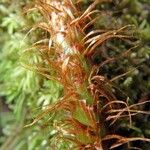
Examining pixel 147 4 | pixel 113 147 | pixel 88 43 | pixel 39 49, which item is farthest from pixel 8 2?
pixel 113 147

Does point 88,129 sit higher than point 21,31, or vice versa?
point 21,31

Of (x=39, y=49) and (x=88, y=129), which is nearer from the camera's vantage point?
(x=88, y=129)

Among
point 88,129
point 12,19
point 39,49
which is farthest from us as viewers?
point 12,19

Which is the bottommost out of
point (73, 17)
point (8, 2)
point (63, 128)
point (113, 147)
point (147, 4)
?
point (113, 147)

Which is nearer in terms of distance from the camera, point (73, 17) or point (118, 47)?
point (73, 17)

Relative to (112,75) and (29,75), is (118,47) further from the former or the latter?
(29,75)

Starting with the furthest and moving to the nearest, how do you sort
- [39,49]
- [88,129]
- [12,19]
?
[12,19] < [39,49] < [88,129]

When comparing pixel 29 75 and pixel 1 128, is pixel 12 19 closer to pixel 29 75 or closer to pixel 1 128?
pixel 29 75

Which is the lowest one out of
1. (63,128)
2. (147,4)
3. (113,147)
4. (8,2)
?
(113,147)

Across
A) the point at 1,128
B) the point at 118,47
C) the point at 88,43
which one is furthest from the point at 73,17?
the point at 1,128
